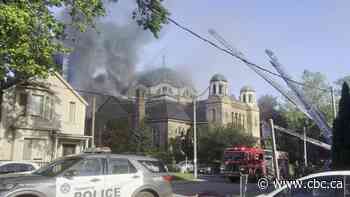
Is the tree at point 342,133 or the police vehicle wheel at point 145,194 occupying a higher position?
the tree at point 342,133

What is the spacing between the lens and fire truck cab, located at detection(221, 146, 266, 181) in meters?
31.2

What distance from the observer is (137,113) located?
3098 inches

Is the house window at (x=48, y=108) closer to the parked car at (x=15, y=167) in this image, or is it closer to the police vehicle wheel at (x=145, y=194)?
the parked car at (x=15, y=167)

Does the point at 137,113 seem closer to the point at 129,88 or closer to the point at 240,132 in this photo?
the point at 240,132

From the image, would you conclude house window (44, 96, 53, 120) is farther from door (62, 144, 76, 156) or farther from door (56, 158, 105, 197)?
door (56, 158, 105, 197)

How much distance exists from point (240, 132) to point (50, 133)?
38.4 metres

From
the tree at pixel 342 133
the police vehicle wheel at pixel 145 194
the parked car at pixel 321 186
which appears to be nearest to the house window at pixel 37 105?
the tree at pixel 342 133

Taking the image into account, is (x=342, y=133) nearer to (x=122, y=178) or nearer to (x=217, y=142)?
(x=122, y=178)

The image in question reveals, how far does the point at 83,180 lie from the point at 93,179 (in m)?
0.27

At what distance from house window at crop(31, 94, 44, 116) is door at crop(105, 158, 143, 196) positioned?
20618 mm

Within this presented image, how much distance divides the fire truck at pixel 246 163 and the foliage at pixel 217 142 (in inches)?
1063

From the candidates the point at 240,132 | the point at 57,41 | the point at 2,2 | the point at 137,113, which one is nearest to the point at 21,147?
the point at 57,41

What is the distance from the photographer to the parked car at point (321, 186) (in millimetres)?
7684

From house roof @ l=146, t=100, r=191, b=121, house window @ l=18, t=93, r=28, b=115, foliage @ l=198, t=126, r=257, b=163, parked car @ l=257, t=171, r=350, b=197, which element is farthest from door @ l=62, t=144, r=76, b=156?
house roof @ l=146, t=100, r=191, b=121
